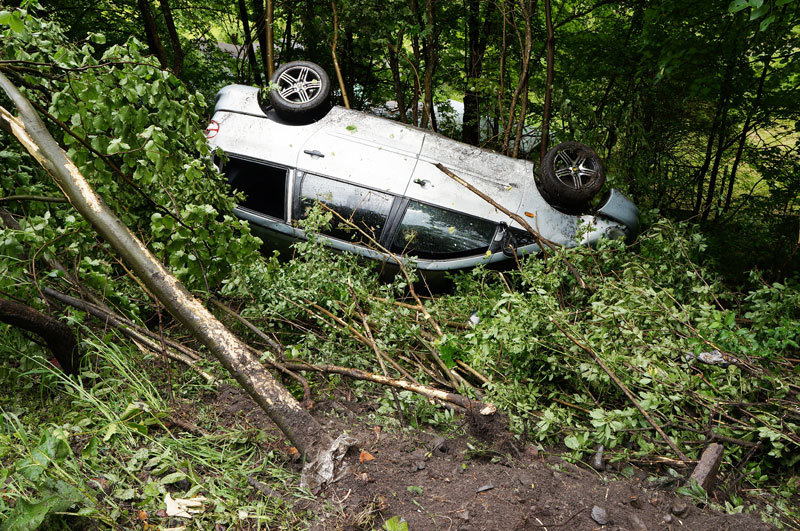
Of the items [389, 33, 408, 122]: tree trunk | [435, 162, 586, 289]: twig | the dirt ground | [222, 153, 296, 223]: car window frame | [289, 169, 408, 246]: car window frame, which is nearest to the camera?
the dirt ground

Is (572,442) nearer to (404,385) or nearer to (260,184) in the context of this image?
(404,385)

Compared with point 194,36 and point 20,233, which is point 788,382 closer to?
point 20,233

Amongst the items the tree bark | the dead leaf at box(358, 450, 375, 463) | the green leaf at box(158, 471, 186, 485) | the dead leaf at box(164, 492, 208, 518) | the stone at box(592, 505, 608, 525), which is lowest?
the stone at box(592, 505, 608, 525)

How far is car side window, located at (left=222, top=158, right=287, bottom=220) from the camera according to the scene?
5.37m

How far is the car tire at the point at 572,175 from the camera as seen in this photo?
538cm

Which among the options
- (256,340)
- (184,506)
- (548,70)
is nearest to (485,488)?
(184,506)

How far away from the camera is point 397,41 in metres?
7.24

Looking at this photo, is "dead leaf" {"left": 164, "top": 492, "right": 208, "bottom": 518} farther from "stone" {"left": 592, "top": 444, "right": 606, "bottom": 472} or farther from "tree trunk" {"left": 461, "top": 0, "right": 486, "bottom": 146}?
"tree trunk" {"left": 461, "top": 0, "right": 486, "bottom": 146}

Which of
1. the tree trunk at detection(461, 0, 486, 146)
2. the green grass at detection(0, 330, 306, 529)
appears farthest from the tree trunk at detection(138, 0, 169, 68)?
the green grass at detection(0, 330, 306, 529)

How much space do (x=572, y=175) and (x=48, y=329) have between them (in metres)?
5.00

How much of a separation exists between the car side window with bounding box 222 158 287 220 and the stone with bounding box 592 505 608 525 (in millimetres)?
4118

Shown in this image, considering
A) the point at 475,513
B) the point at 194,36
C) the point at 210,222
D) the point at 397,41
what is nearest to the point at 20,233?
the point at 210,222

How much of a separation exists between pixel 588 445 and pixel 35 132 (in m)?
3.36

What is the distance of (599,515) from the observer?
2230 mm
